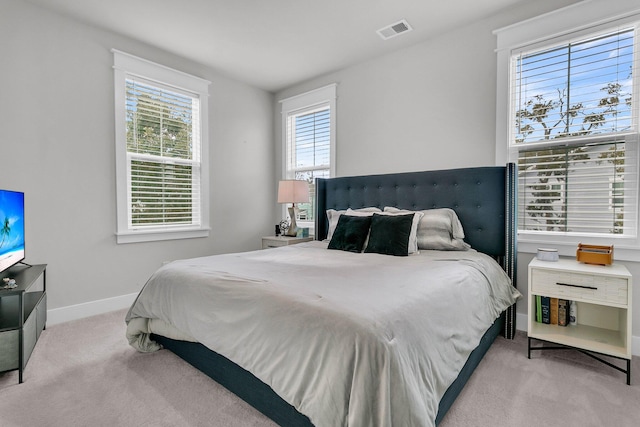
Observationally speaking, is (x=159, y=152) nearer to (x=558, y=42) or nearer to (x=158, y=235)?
(x=158, y=235)

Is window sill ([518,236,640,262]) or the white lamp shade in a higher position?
the white lamp shade

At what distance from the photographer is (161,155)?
3.51 metres

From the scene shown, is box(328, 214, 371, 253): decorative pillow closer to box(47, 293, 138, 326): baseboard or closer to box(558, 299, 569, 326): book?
box(558, 299, 569, 326): book

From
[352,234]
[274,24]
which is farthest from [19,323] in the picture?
[274,24]

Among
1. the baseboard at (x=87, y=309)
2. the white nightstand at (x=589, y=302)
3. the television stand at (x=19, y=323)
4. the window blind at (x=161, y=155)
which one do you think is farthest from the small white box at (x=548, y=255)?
the baseboard at (x=87, y=309)

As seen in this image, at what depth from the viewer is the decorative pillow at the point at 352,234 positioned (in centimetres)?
275

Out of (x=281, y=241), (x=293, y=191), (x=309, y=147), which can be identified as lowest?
(x=281, y=241)

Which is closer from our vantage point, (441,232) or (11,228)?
(11,228)

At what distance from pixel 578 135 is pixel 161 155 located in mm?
3903

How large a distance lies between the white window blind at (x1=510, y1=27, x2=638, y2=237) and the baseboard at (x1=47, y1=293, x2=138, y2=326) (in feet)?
12.7

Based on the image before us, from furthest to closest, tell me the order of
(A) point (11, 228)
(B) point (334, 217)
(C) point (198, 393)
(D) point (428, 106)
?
(B) point (334, 217) → (D) point (428, 106) → (A) point (11, 228) → (C) point (198, 393)

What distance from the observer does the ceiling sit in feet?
8.72

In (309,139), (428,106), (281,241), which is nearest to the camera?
(428,106)

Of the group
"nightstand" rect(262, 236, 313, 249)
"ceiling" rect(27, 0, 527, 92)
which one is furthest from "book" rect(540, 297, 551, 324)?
"nightstand" rect(262, 236, 313, 249)
